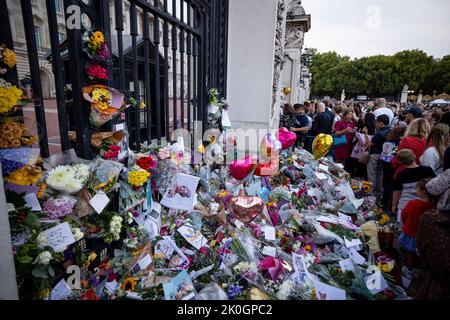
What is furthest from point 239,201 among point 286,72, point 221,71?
point 286,72

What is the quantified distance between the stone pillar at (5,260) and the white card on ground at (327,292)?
171 centimetres

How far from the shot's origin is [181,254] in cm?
202

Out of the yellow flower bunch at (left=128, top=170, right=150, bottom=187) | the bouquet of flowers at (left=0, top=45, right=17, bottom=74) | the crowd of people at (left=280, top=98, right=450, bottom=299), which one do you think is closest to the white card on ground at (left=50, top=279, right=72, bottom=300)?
the yellow flower bunch at (left=128, top=170, right=150, bottom=187)

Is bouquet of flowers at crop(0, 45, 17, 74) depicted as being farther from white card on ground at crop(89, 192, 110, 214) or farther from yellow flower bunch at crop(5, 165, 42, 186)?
white card on ground at crop(89, 192, 110, 214)

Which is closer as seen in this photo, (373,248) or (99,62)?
(99,62)

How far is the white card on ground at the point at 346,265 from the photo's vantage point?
81.4 inches

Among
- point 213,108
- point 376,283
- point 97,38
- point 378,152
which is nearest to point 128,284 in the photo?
point 97,38

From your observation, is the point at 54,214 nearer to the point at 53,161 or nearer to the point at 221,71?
the point at 53,161

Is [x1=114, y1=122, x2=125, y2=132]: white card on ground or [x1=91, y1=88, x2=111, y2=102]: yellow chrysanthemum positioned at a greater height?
[x1=91, y1=88, x2=111, y2=102]: yellow chrysanthemum

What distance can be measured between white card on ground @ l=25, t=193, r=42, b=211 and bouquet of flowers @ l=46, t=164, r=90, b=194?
99 millimetres

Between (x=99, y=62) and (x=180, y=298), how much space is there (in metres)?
1.64

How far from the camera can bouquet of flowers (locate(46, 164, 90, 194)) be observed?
1407 millimetres

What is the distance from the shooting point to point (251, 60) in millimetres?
4379
